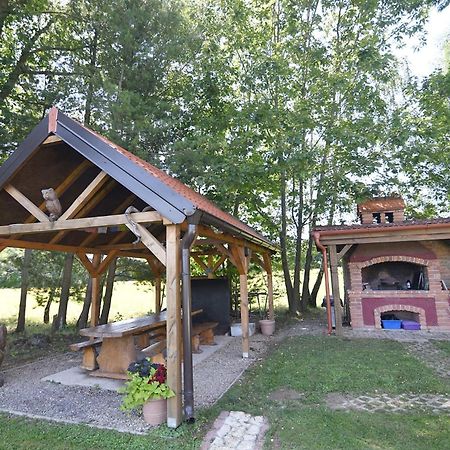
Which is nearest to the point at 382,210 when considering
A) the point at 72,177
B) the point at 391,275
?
the point at 391,275

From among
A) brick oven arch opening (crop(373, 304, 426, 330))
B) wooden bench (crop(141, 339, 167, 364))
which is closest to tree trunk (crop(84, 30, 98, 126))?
wooden bench (crop(141, 339, 167, 364))

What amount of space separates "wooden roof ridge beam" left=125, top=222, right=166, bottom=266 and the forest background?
5322 millimetres

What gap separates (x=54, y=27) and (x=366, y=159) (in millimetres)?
11228

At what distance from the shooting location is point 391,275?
31.9ft

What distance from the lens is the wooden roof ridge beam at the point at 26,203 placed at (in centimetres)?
444

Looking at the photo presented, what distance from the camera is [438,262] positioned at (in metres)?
8.63

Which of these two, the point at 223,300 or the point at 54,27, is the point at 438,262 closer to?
the point at 223,300

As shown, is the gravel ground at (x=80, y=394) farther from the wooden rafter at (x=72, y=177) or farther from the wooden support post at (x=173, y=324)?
the wooden rafter at (x=72, y=177)

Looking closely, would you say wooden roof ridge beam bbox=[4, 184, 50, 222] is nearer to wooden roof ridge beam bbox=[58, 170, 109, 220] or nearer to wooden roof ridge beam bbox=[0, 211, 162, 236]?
wooden roof ridge beam bbox=[0, 211, 162, 236]

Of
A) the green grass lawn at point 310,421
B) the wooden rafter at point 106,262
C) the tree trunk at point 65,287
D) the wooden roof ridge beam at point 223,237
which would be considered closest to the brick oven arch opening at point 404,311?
the green grass lawn at point 310,421

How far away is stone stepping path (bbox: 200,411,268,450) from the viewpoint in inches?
119

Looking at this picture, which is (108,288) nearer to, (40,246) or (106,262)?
(106,262)

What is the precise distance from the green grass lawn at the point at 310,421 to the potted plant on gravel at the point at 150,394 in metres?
0.18

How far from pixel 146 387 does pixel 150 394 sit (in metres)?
0.08
